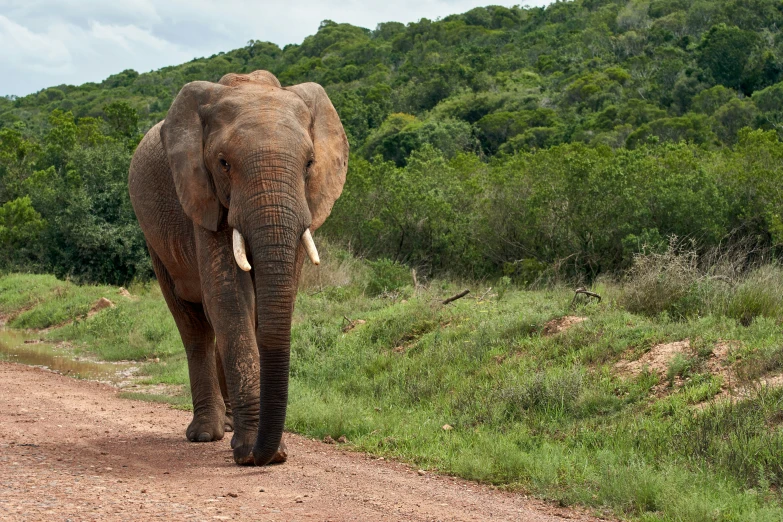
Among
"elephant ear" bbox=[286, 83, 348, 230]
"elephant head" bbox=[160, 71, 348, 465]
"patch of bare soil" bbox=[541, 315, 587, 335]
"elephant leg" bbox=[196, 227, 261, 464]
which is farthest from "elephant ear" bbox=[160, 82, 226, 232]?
"patch of bare soil" bbox=[541, 315, 587, 335]

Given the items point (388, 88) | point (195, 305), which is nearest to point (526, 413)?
point (195, 305)

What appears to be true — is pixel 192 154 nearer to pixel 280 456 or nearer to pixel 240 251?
pixel 240 251

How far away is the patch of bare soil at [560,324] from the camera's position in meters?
10.6

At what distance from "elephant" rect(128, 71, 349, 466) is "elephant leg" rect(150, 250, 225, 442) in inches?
0.5

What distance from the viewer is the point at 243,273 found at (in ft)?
22.8

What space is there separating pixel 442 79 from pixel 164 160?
59.6 meters

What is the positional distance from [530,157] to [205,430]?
17646 mm

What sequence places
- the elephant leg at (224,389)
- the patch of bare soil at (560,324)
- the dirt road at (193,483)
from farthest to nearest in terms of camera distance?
the patch of bare soil at (560,324), the elephant leg at (224,389), the dirt road at (193,483)

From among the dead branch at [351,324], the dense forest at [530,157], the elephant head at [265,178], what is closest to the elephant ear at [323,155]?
the elephant head at [265,178]

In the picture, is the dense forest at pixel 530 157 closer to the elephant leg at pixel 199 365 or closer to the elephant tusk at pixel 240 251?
the elephant leg at pixel 199 365

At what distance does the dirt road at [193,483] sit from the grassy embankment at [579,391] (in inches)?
18.1

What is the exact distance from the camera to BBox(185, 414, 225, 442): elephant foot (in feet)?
25.9

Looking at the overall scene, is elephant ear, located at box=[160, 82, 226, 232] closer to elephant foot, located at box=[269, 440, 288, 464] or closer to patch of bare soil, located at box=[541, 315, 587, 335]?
elephant foot, located at box=[269, 440, 288, 464]

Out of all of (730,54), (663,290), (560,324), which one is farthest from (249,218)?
(730,54)
